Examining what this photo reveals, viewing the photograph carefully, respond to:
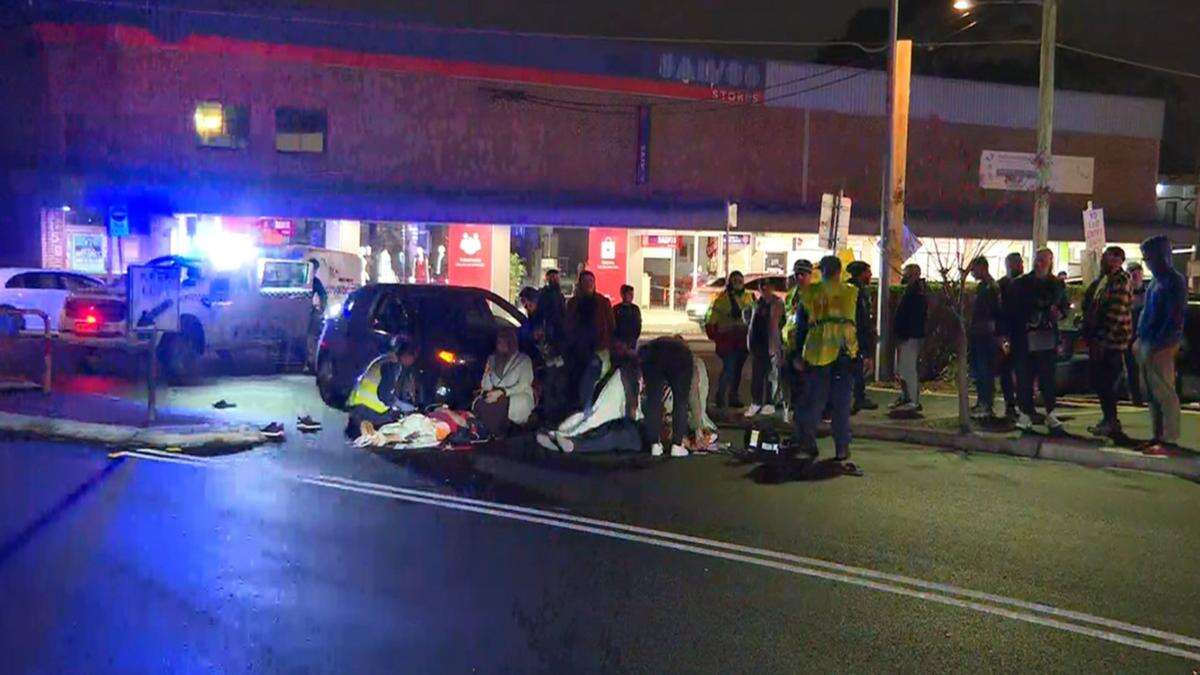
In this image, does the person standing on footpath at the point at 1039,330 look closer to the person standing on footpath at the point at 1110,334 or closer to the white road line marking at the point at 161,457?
the person standing on footpath at the point at 1110,334

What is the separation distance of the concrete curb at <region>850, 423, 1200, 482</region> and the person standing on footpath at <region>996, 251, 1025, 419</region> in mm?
1052

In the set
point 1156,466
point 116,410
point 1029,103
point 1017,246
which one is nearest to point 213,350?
point 116,410

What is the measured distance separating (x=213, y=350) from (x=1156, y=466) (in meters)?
13.9

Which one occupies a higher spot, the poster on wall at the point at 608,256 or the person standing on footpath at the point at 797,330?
the poster on wall at the point at 608,256

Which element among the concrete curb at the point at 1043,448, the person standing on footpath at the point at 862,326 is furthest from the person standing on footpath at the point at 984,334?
the person standing on footpath at the point at 862,326

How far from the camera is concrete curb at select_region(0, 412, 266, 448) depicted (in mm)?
11297

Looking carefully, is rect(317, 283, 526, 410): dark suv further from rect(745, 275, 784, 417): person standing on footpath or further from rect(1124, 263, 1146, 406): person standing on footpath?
rect(1124, 263, 1146, 406): person standing on footpath

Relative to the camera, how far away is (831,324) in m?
10.1

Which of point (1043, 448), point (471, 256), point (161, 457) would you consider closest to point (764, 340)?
point (1043, 448)

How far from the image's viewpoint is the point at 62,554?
7.17 meters

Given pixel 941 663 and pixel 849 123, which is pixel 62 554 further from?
pixel 849 123

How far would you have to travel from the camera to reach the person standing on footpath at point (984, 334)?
1228cm

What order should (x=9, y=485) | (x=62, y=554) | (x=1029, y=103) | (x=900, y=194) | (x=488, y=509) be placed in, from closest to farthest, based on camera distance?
1. (x=62, y=554)
2. (x=488, y=509)
3. (x=9, y=485)
4. (x=900, y=194)
5. (x=1029, y=103)

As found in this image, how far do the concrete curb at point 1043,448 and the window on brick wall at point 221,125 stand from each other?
2276cm
